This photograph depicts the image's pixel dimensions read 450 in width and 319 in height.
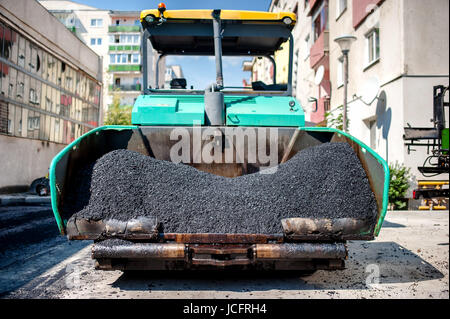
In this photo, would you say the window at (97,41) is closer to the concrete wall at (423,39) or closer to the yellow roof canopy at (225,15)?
the concrete wall at (423,39)

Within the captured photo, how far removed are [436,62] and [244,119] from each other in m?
6.98

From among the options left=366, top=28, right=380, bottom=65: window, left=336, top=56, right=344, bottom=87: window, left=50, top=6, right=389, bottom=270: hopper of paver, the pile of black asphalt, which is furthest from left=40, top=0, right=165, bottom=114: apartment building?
the pile of black asphalt

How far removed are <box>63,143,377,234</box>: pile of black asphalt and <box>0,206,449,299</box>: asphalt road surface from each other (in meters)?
0.60

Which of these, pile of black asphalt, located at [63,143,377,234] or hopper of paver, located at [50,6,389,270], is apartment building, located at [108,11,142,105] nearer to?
hopper of paver, located at [50,6,389,270]

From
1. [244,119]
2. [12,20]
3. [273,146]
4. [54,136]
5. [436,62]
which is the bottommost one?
[273,146]

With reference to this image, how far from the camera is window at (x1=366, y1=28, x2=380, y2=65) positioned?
10828mm

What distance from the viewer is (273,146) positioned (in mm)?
3938

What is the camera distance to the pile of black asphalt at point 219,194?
303cm

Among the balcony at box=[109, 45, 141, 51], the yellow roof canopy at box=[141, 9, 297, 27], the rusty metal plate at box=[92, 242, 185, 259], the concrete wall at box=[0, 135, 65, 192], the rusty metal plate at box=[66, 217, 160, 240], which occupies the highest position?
the balcony at box=[109, 45, 141, 51]

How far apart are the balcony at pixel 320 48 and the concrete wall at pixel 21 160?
1200cm

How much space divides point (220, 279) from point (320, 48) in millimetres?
13978

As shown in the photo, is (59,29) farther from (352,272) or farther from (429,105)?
(352,272)

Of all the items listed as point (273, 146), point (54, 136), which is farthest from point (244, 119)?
point (54, 136)

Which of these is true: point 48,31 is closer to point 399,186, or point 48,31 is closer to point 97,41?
point 399,186
